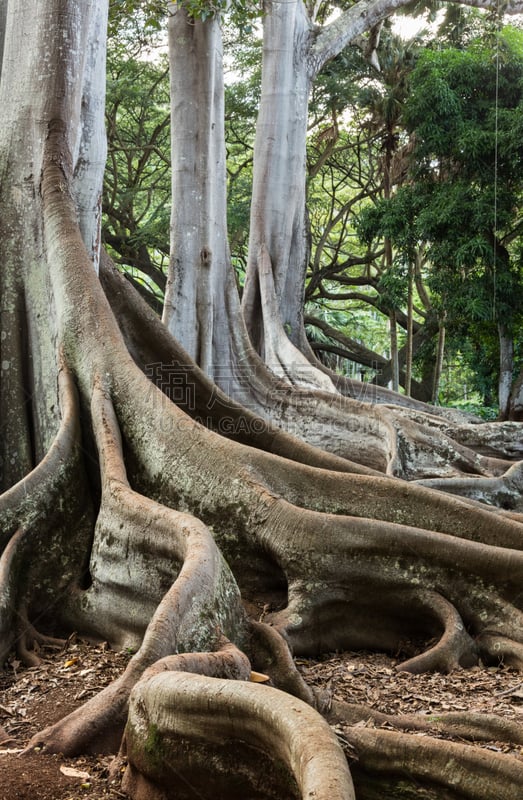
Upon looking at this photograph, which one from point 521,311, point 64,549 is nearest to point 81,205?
point 64,549

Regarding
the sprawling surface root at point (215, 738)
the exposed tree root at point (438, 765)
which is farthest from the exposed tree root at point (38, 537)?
the exposed tree root at point (438, 765)

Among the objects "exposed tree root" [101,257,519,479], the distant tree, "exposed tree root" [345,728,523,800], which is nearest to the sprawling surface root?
"exposed tree root" [345,728,523,800]

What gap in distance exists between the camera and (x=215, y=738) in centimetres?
222

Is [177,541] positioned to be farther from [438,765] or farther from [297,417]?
[297,417]

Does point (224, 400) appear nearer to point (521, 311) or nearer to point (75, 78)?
point (75, 78)

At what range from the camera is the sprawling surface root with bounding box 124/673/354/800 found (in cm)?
208

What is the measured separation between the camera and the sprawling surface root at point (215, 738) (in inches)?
82.0

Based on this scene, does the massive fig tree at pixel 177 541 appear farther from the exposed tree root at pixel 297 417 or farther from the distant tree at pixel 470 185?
the distant tree at pixel 470 185

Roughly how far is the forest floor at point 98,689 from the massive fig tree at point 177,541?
0.09 m

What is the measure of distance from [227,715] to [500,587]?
6.99 feet

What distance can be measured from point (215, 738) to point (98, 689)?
1.20 metres

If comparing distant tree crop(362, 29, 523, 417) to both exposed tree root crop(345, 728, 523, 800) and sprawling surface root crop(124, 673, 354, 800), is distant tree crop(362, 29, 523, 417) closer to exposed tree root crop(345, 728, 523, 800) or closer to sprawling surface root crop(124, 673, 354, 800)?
A: exposed tree root crop(345, 728, 523, 800)

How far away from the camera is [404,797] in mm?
2238

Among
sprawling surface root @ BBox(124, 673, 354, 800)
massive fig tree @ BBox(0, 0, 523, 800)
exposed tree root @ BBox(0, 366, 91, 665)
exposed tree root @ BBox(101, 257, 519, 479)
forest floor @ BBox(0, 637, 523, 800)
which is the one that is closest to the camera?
sprawling surface root @ BBox(124, 673, 354, 800)
